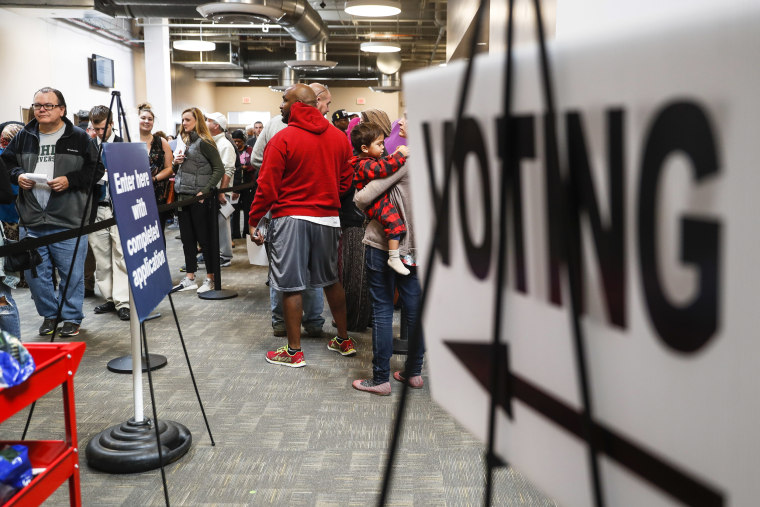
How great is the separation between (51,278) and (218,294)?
A: 4.44ft

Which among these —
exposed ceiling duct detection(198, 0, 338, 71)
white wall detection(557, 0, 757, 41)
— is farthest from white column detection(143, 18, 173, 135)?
white wall detection(557, 0, 757, 41)

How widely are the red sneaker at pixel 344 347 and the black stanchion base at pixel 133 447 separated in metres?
1.28

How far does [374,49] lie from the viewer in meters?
11.6

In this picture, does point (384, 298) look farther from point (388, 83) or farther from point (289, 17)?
point (388, 83)

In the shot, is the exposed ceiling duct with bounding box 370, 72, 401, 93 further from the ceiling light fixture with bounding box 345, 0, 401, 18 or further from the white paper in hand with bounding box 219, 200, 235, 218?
the white paper in hand with bounding box 219, 200, 235, 218

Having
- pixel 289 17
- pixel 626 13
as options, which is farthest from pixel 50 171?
pixel 289 17

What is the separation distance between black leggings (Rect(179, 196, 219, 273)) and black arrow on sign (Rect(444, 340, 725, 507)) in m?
4.75

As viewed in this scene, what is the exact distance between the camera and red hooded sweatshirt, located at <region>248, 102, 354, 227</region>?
11.0 ft

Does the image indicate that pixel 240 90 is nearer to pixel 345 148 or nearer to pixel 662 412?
pixel 345 148

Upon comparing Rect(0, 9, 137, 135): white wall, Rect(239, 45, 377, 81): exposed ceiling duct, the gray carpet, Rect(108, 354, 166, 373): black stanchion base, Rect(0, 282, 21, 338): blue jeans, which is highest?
Rect(239, 45, 377, 81): exposed ceiling duct

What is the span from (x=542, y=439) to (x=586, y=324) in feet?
0.39

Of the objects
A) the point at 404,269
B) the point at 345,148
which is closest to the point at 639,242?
the point at 404,269

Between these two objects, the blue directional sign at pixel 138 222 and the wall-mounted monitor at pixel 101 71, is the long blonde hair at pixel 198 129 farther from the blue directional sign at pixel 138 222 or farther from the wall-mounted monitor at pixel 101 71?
the wall-mounted monitor at pixel 101 71

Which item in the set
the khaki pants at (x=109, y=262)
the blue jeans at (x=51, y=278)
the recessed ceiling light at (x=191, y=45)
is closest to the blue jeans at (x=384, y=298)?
the blue jeans at (x=51, y=278)
